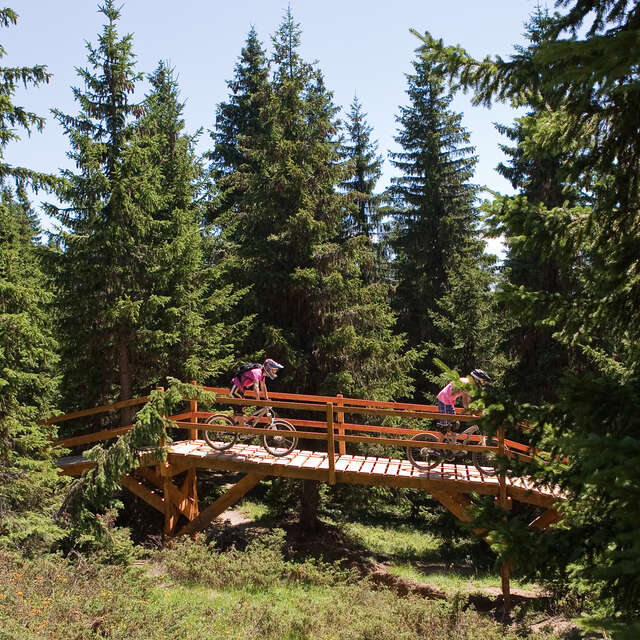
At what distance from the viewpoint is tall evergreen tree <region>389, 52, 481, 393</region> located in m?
26.5

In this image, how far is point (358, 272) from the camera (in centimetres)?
1697

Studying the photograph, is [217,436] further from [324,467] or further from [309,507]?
[324,467]

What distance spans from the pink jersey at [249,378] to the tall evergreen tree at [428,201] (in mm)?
14584

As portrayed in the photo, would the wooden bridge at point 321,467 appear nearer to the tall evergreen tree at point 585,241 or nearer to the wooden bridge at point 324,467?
the wooden bridge at point 324,467

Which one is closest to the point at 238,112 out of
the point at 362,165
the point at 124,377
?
the point at 362,165

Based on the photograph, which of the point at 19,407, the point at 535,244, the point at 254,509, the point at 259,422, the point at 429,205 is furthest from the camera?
the point at 429,205

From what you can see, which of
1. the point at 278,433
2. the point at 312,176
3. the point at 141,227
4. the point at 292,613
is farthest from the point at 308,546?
the point at 312,176

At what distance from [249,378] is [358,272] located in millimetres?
5636

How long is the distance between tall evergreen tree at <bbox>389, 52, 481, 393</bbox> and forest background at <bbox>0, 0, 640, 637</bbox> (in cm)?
10

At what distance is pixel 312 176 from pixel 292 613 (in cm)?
1203

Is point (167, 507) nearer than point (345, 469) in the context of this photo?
No

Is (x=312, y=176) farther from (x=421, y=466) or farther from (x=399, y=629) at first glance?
(x=399, y=629)

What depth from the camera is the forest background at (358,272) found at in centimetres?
486

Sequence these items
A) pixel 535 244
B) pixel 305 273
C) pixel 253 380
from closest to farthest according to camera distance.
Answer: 1. pixel 535 244
2. pixel 253 380
3. pixel 305 273
